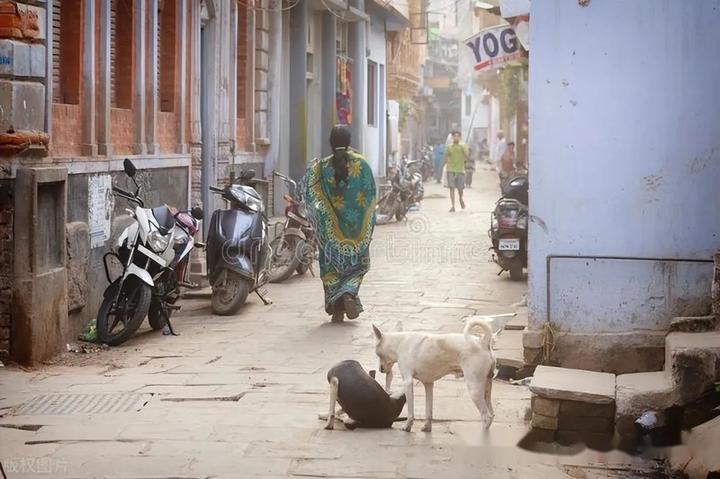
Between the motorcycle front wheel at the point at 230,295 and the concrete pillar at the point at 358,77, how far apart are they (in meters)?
14.5

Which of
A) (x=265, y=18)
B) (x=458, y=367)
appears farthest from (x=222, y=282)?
(x=265, y=18)

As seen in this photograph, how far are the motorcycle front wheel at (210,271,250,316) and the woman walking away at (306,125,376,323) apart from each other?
94cm

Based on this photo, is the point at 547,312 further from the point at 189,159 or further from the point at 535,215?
the point at 189,159

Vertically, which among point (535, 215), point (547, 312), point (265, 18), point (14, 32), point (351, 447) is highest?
point (265, 18)

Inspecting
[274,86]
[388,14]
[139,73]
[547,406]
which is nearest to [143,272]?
[139,73]

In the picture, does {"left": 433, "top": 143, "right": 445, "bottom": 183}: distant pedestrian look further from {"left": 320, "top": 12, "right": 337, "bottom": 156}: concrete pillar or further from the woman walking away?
the woman walking away

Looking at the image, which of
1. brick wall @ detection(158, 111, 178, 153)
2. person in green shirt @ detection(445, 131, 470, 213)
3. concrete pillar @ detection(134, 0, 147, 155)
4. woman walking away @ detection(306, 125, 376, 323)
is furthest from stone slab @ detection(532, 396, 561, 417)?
person in green shirt @ detection(445, 131, 470, 213)

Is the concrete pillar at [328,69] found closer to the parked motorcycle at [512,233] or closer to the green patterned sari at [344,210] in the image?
the parked motorcycle at [512,233]

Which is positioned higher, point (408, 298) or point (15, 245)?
point (15, 245)

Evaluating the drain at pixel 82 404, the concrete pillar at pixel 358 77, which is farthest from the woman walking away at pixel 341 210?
the concrete pillar at pixel 358 77

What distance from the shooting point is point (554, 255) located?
7.36m

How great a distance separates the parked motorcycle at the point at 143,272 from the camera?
30.5ft

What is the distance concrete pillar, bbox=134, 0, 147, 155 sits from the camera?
38.6 feet

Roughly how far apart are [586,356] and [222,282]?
4727 mm
